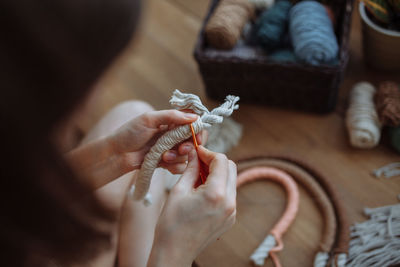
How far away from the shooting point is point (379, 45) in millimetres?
1106

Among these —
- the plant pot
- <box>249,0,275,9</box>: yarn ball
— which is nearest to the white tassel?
the plant pot

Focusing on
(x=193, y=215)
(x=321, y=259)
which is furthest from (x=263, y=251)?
(x=193, y=215)

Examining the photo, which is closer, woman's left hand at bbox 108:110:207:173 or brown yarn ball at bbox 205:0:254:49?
woman's left hand at bbox 108:110:207:173

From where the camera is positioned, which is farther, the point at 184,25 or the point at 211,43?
the point at 184,25

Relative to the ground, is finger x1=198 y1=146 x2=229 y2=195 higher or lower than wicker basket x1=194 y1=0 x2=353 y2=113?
higher

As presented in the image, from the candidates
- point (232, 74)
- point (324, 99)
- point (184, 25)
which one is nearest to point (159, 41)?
→ point (184, 25)

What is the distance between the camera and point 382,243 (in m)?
0.93

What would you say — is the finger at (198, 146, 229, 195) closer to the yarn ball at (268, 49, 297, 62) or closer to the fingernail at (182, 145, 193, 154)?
the fingernail at (182, 145, 193, 154)

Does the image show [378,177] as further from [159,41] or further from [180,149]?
[159,41]

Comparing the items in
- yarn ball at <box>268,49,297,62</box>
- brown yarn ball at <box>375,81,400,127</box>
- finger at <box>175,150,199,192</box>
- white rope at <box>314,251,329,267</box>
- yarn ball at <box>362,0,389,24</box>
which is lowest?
white rope at <box>314,251,329,267</box>

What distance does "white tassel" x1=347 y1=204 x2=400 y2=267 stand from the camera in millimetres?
904

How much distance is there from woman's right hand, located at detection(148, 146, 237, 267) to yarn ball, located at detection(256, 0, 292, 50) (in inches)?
23.3

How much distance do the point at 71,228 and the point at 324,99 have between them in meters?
0.87

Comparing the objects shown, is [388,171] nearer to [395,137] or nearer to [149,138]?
[395,137]
